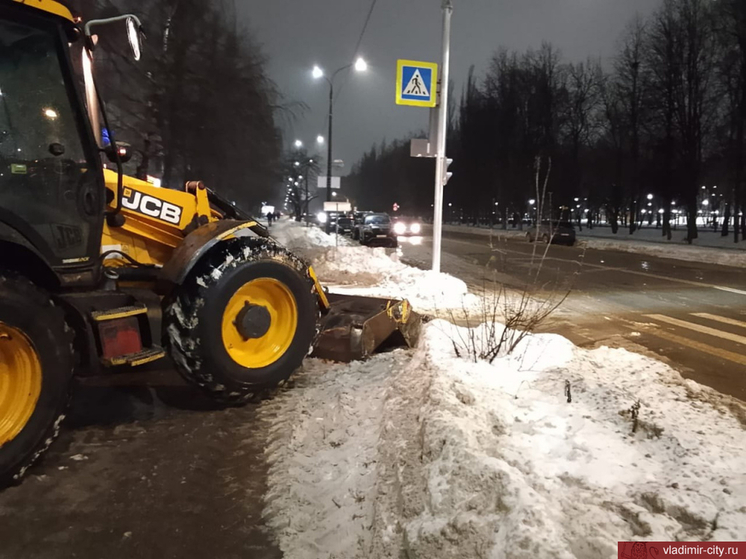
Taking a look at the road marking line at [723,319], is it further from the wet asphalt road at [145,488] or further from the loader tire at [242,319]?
the wet asphalt road at [145,488]

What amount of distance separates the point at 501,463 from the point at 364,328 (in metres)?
2.93

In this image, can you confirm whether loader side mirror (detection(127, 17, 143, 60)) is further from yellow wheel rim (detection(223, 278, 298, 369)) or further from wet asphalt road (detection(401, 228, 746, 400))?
wet asphalt road (detection(401, 228, 746, 400))

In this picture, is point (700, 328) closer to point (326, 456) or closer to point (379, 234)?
point (326, 456)

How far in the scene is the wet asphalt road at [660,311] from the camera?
702 centimetres

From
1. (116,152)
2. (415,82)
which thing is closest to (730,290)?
(415,82)

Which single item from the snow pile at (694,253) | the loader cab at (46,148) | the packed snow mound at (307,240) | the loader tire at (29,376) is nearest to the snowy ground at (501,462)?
the loader tire at (29,376)

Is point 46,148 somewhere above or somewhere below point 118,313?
above

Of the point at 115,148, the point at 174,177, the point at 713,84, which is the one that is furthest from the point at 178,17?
the point at 713,84

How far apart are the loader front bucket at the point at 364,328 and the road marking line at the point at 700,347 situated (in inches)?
156

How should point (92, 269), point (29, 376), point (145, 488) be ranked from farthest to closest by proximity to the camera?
point (92, 269), point (145, 488), point (29, 376)

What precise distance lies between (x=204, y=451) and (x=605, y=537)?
9.49 feet

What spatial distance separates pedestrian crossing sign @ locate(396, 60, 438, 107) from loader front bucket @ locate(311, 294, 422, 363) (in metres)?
5.54

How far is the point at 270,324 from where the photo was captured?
5078 millimetres

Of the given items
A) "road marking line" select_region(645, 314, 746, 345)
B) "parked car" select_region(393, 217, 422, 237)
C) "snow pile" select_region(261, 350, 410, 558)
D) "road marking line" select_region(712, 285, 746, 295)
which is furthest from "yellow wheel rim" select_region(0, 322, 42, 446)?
"parked car" select_region(393, 217, 422, 237)
